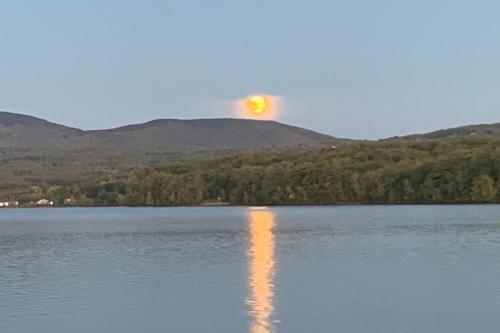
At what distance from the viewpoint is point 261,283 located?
103ft

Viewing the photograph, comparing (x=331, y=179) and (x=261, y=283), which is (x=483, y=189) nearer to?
(x=331, y=179)

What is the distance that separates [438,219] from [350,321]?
177 feet

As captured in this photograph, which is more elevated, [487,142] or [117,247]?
[487,142]

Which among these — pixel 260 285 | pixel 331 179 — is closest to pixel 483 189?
pixel 331 179

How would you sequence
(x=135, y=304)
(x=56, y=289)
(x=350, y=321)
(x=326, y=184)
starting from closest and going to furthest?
1. (x=350, y=321)
2. (x=135, y=304)
3. (x=56, y=289)
4. (x=326, y=184)

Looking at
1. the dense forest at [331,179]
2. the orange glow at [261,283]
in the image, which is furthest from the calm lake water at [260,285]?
the dense forest at [331,179]

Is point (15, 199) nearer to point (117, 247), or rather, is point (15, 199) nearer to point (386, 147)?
point (386, 147)

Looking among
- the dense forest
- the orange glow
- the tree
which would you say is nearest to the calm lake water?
the orange glow

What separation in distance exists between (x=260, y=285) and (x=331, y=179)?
92.6 metres

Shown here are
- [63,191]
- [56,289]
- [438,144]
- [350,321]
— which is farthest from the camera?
[63,191]

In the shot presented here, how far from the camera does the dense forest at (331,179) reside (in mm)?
110312

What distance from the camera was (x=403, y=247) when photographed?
1806 inches

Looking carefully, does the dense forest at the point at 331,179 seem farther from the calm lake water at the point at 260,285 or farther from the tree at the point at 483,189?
the calm lake water at the point at 260,285

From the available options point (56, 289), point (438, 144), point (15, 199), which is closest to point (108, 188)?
point (15, 199)
